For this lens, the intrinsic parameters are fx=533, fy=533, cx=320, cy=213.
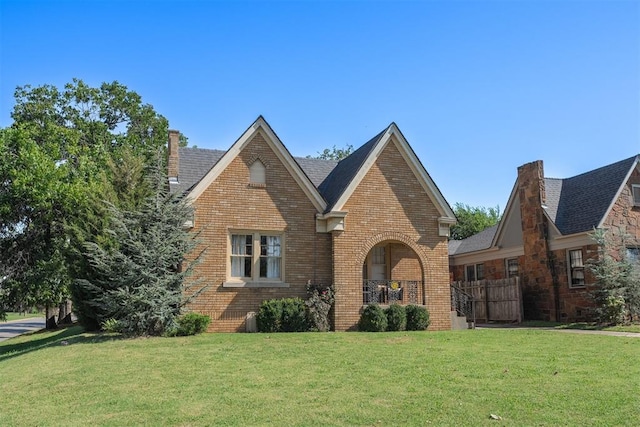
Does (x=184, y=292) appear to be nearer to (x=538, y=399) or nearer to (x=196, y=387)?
(x=196, y=387)

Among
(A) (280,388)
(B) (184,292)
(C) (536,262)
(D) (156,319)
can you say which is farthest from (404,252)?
(A) (280,388)

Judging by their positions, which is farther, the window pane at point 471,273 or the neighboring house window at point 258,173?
the window pane at point 471,273

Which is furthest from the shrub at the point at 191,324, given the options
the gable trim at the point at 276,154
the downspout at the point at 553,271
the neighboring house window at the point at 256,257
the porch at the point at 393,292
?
the downspout at the point at 553,271

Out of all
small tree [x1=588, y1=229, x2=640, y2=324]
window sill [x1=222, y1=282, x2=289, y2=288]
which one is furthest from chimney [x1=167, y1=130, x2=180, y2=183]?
small tree [x1=588, y1=229, x2=640, y2=324]

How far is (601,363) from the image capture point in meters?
11.2

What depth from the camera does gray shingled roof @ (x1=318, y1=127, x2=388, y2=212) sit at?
64.2 ft

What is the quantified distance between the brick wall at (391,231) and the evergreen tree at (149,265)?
526 cm

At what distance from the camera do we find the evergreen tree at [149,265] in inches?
589

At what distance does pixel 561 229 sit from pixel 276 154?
43.4 feet

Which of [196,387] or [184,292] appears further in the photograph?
[184,292]

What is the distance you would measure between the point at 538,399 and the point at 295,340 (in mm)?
7627

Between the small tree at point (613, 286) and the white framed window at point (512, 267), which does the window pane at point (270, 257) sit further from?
the white framed window at point (512, 267)

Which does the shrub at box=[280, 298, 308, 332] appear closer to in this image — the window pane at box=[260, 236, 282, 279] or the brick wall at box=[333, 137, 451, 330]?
the window pane at box=[260, 236, 282, 279]

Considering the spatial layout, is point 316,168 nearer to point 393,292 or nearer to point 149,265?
point 393,292
